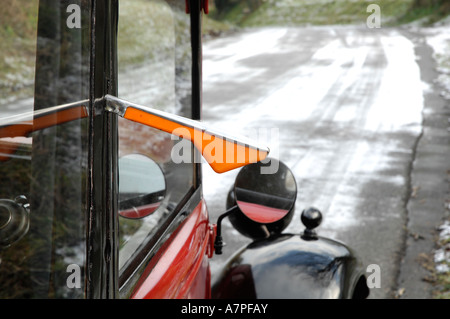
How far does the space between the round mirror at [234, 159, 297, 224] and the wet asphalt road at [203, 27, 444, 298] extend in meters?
1.24

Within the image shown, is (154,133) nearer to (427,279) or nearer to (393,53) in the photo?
(427,279)

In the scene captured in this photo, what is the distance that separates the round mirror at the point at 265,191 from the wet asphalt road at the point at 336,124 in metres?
1.24

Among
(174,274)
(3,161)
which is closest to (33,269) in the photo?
(3,161)

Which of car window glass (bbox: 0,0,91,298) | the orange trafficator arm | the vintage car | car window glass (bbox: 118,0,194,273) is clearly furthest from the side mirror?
car window glass (bbox: 0,0,91,298)

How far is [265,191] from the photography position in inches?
81.6

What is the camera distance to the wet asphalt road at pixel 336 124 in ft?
18.4

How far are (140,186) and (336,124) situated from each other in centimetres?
834

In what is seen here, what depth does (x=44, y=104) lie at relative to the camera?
1.00 m

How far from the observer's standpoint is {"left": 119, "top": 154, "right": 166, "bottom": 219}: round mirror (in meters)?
1.73

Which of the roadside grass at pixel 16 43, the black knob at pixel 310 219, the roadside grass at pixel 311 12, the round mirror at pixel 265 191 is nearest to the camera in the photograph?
the roadside grass at pixel 16 43

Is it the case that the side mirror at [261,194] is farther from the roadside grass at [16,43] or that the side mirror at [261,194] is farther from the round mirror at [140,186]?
the roadside grass at [16,43]

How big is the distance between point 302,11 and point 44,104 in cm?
3815

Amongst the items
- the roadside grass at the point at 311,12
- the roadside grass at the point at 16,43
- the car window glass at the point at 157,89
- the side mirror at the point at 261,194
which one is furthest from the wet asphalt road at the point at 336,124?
the roadside grass at the point at 311,12
